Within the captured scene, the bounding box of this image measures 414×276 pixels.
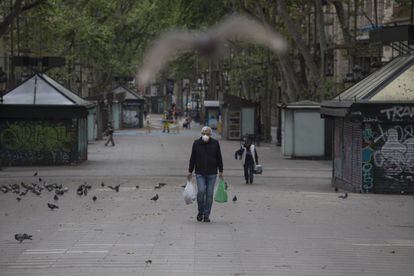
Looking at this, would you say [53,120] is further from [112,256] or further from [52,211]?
[112,256]

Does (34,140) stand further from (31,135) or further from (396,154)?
(396,154)

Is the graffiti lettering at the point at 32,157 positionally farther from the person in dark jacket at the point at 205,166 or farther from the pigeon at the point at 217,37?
the person in dark jacket at the point at 205,166

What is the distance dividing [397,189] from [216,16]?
22.0 m

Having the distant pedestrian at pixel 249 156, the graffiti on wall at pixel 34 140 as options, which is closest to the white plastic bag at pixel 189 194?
the distant pedestrian at pixel 249 156

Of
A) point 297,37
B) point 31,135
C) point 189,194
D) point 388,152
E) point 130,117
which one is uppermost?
point 297,37

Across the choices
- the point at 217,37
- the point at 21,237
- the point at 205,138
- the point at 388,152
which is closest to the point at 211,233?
the point at 205,138

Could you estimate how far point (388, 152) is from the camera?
67.7ft

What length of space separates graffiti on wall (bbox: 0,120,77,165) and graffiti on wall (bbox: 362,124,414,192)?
13.9 metres

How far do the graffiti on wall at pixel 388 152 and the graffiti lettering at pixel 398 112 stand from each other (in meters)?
0.25

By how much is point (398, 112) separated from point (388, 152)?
1.00m

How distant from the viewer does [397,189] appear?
67.7ft

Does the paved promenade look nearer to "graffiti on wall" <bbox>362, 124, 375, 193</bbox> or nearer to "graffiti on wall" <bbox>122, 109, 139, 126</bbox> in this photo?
"graffiti on wall" <bbox>362, 124, 375, 193</bbox>

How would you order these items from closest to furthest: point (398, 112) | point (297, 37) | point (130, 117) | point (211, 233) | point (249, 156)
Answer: point (211, 233) < point (398, 112) < point (249, 156) < point (297, 37) < point (130, 117)

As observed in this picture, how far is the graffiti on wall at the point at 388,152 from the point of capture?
20531 millimetres
